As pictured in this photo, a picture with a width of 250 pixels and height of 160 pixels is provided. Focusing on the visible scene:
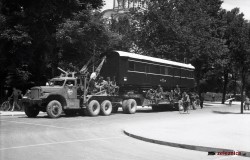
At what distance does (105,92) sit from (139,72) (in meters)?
3.71

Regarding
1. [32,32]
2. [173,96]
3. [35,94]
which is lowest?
[35,94]

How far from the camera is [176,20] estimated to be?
147 ft

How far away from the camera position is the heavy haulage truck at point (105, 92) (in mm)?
23203

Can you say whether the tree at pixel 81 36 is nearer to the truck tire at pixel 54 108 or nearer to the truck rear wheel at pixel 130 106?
the truck rear wheel at pixel 130 106

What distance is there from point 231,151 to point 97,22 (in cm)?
2824

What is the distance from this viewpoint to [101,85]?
2617 centimetres

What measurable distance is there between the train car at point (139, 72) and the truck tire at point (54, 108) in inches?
A: 210

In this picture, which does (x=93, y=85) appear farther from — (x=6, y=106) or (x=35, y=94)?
(x=6, y=106)

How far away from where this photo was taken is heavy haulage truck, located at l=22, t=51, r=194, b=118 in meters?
23.2

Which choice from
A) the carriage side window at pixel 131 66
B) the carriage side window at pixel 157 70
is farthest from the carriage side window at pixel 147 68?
the carriage side window at pixel 131 66

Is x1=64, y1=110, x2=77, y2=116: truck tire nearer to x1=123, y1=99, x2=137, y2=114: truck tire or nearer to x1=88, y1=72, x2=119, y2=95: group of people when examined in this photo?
x1=88, y1=72, x2=119, y2=95: group of people

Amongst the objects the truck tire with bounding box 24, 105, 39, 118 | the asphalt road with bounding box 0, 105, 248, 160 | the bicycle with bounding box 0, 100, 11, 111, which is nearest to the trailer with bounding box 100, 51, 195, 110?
the truck tire with bounding box 24, 105, 39, 118

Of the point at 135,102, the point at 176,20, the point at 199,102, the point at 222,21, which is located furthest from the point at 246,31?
the point at 222,21

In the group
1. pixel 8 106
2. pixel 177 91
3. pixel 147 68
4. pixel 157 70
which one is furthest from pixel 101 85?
pixel 177 91
